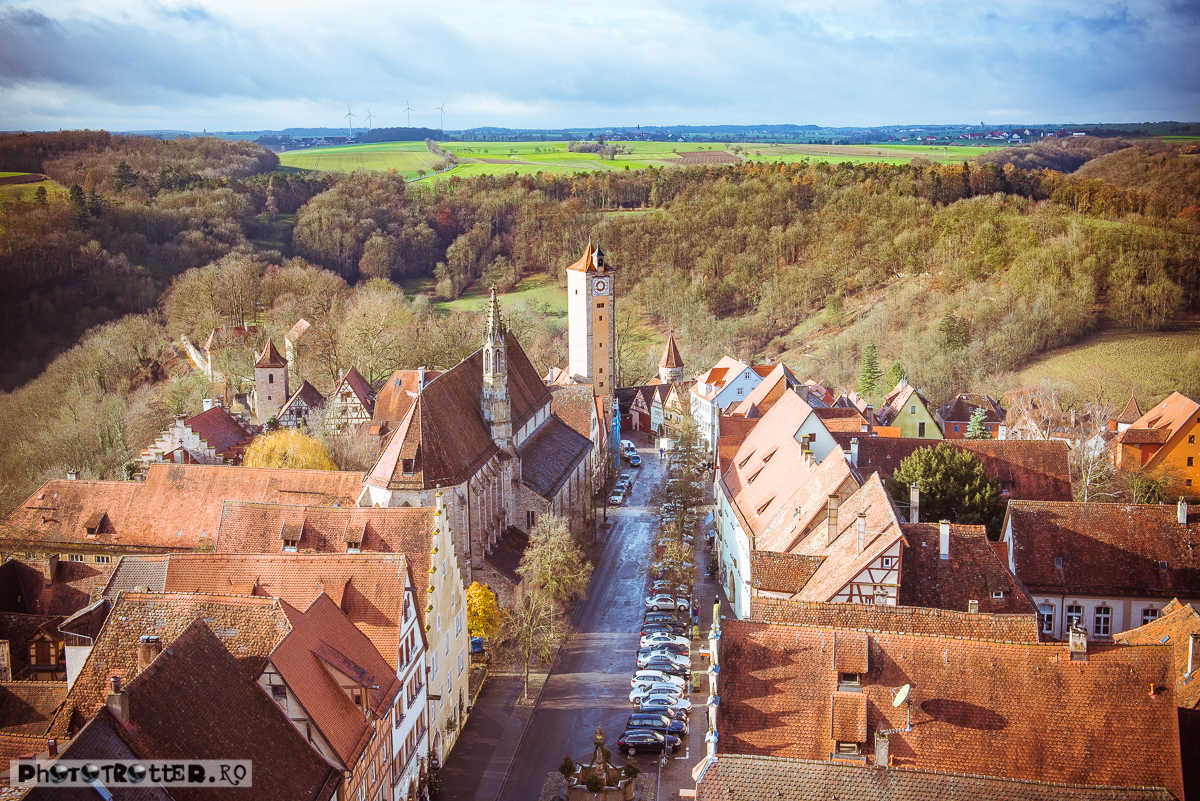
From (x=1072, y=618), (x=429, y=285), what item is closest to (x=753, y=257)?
(x=429, y=285)

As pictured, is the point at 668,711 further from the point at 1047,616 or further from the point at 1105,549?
the point at 1105,549

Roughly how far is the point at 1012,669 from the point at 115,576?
27.0m

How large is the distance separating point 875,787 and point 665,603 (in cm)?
2625

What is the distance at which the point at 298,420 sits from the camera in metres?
69.1

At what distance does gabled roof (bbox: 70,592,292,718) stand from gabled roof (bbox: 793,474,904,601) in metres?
16.8

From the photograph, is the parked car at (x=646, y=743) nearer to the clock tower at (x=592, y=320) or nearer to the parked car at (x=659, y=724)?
the parked car at (x=659, y=724)

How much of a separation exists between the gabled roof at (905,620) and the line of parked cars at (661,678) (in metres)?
9.21

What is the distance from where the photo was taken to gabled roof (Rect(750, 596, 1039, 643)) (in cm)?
2655

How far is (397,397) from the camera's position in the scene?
210ft

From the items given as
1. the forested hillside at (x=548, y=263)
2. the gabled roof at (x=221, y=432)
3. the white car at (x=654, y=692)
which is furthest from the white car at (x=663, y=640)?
the gabled roof at (x=221, y=432)

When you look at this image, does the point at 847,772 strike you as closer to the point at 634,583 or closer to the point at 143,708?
the point at 143,708

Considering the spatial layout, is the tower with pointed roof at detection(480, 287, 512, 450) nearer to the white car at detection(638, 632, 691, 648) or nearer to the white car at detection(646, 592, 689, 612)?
the white car at detection(646, 592, 689, 612)

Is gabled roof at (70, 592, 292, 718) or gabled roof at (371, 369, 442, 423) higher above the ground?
gabled roof at (70, 592, 292, 718)

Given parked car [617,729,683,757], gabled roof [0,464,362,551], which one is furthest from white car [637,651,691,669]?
gabled roof [0,464,362,551]
